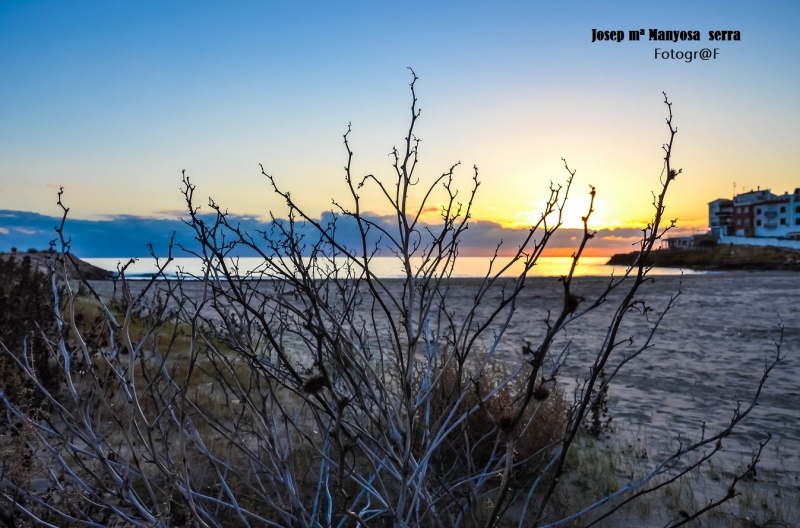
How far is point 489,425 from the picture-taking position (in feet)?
14.1

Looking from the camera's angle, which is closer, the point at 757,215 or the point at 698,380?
the point at 698,380

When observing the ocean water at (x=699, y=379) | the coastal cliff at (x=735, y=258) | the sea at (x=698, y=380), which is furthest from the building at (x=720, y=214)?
the sea at (x=698, y=380)

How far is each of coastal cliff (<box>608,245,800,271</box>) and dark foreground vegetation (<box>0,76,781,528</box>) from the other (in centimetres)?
4759

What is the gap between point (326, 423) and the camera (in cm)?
391

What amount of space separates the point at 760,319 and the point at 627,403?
1027 centimetres

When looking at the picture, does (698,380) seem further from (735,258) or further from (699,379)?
(735,258)

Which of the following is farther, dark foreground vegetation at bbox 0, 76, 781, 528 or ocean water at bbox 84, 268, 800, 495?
ocean water at bbox 84, 268, 800, 495

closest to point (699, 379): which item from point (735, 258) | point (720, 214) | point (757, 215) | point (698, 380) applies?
point (698, 380)

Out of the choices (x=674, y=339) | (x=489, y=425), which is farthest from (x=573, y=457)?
(x=674, y=339)

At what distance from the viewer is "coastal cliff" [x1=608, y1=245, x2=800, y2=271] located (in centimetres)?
5053

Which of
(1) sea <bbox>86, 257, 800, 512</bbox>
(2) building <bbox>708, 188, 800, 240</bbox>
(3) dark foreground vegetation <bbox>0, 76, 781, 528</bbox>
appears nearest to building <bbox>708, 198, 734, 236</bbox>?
(2) building <bbox>708, 188, 800, 240</bbox>

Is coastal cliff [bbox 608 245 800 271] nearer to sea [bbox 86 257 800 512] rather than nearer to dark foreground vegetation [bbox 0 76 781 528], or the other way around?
sea [bbox 86 257 800 512]

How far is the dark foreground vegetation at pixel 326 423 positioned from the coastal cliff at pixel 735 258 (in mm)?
47589

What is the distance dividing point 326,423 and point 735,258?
66.5 meters
